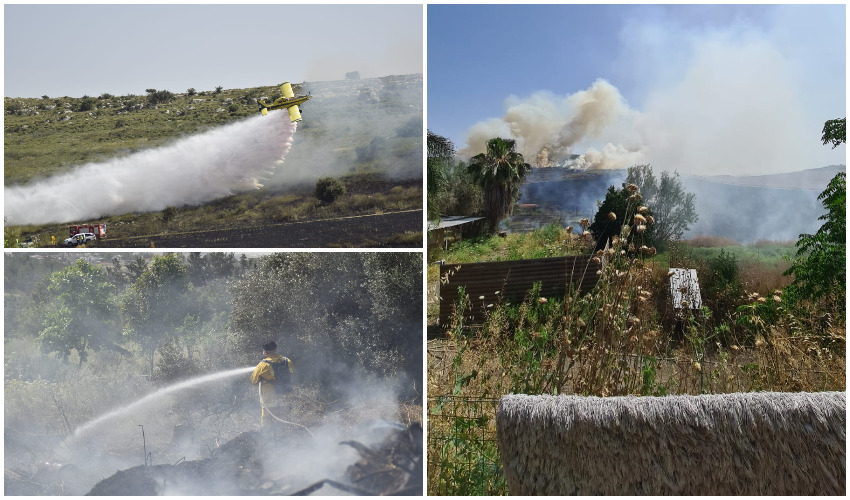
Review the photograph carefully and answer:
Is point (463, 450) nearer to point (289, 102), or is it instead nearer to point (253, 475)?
point (253, 475)

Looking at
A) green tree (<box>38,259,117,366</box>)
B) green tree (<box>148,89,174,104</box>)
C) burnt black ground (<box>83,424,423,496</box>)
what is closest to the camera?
burnt black ground (<box>83,424,423,496</box>)

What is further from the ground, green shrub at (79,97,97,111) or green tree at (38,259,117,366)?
green shrub at (79,97,97,111)

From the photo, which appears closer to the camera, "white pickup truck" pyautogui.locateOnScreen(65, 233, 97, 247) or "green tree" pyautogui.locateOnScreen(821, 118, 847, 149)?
"white pickup truck" pyautogui.locateOnScreen(65, 233, 97, 247)

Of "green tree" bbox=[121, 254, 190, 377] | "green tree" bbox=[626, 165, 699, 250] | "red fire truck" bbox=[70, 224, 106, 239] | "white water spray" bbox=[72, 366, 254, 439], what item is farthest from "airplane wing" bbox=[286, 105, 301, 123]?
"green tree" bbox=[626, 165, 699, 250]

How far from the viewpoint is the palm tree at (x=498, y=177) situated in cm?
1045

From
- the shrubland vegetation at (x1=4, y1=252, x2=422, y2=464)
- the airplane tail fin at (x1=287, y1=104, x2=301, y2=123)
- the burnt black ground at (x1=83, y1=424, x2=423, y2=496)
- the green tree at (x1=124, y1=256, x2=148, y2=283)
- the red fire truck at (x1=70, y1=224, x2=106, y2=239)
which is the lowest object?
the burnt black ground at (x1=83, y1=424, x2=423, y2=496)

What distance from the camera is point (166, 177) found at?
4.41 meters

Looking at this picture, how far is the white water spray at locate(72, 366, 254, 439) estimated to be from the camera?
3803mm

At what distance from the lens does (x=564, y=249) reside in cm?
778

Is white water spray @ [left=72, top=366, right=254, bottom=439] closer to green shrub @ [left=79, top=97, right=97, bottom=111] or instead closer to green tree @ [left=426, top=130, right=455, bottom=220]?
green shrub @ [left=79, top=97, right=97, bottom=111]

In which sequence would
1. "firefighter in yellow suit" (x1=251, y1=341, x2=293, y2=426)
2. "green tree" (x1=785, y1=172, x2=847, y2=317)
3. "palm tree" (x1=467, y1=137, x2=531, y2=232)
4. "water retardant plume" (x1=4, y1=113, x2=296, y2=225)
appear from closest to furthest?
"firefighter in yellow suit" (x1=251, y1=341, x2=293, y2=426)
"water retardant plume" (x1=4, y1=113, x2=296, y2=225)
"green tree" (x1=785, y1=172, x2=847, y2=317)
"palm tree" (x1=467, y1=137, x2=531, y2=232)

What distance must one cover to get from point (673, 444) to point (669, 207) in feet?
16.0

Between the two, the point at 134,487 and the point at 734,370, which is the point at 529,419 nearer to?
the point at 734,370

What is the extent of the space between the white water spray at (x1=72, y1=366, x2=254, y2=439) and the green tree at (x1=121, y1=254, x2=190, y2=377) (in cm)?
25
